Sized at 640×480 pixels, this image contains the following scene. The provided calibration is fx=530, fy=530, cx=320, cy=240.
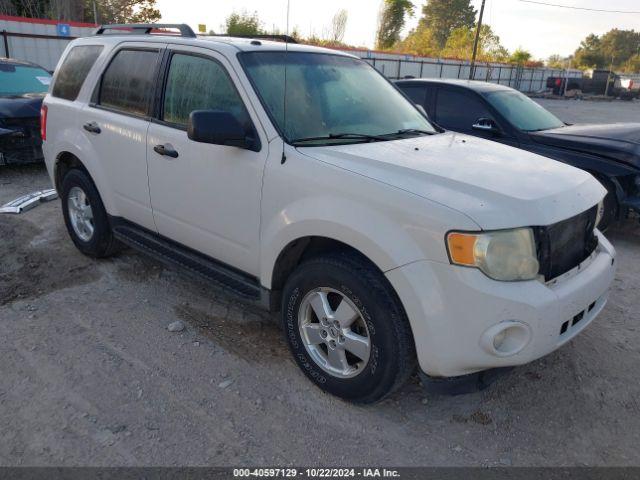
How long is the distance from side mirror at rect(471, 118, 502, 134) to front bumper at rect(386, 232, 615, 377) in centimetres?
400

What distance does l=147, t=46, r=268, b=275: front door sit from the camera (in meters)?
3.15

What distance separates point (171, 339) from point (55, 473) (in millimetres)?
1237

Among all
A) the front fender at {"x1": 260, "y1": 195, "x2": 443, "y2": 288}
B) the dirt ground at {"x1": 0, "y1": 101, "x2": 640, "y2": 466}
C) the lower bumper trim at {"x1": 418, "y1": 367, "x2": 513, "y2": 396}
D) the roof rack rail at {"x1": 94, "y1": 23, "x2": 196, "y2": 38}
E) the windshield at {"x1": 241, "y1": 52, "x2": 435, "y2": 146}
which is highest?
the roof rack rail at {"x1": 94, "y1": 23, "x2": 196, "y2": 38}

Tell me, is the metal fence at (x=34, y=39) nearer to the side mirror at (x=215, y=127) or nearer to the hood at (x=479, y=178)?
the side mirror at (x=215, y=127)

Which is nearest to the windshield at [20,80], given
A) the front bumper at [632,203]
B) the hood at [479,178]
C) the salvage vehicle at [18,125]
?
the salvage vehicle at [18,125]

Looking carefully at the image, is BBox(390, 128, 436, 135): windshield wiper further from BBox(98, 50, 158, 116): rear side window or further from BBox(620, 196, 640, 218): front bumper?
BBox(620, 196, 640, 218): front bumper

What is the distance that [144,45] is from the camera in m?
3.96

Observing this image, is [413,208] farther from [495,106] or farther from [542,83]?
[542,83]

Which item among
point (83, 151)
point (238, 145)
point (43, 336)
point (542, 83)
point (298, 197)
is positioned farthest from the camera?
point (542, 83)

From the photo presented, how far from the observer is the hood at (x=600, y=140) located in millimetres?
5574

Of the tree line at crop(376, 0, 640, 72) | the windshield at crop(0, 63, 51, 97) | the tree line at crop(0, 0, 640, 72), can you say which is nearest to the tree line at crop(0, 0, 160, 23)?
the tree line at crop(0, 0, 640, 72)

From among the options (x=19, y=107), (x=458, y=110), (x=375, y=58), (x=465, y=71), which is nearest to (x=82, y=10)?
(x=375, y=58)

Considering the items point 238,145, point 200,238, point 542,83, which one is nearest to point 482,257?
point 238,145

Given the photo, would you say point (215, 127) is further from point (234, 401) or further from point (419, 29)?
point (419, 29)
